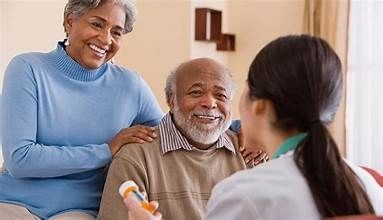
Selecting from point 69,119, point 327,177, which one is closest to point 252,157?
point 69,119

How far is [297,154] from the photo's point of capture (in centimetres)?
113

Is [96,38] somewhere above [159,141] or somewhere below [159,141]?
above

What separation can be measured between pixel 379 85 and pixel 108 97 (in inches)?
87.8

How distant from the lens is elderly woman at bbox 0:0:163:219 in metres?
1.82

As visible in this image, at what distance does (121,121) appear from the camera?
2.06 meters

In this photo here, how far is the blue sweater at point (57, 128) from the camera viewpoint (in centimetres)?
181

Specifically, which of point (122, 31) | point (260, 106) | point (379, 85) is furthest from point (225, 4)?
point (260, 106)

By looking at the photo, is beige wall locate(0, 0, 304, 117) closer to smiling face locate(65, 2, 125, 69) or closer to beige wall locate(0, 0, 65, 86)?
beige wall locate(0, 0, 65, 86)

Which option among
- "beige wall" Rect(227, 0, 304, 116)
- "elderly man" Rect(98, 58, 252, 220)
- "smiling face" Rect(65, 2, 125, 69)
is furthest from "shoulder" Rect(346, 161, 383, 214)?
"beige wall" Rect(227, 0, 304, 116)

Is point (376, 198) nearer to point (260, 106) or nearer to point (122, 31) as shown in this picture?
point (260, 106)

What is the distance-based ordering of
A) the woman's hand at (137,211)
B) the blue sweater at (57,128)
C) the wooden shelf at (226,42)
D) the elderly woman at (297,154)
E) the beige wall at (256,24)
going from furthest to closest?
the wooden shelf at (226,42), the beige wall at (256,24), the blue sweater at (57,128), the woman's hand at (137,211), the elderly woman at (297,154)

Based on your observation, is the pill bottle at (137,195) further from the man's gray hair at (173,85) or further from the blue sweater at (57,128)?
the man's gray hair at (173,85)

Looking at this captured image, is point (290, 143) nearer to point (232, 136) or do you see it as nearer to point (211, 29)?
point (232, 136)

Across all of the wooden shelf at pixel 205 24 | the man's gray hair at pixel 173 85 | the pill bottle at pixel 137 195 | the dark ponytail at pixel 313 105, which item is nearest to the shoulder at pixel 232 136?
the man's gray hair at pixel 173 85
